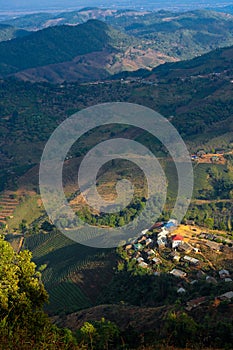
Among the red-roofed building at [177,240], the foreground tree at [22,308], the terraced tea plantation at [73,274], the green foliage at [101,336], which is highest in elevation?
the foreground tree at [22,308]

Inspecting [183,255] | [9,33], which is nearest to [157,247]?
[183,255]

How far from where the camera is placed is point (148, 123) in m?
57.6

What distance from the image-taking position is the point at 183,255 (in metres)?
25.4

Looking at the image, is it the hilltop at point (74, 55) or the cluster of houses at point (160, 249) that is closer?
the cluster of houses at point (160, 249)

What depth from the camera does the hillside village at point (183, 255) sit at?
2331 cm

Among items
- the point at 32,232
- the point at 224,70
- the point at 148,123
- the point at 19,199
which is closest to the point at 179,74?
the point at 224,70

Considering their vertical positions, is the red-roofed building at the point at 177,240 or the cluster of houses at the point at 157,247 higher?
the red-roofed building at the point at 177,240

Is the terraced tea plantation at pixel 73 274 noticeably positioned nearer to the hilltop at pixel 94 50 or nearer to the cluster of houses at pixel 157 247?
the cluster of houses at pixel 157 247

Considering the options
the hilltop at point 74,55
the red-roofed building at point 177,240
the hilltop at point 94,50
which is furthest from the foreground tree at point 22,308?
the hilltop at point 74,55

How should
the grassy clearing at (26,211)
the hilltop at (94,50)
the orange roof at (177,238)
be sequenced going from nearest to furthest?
the orange roof at (177,238) → the grassy clearing at (26,211) → the hilltop at (94,50)

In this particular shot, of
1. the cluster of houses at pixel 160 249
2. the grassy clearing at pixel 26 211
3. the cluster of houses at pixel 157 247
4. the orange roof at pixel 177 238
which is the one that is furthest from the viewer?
the grassy clearing at pixel 26 211

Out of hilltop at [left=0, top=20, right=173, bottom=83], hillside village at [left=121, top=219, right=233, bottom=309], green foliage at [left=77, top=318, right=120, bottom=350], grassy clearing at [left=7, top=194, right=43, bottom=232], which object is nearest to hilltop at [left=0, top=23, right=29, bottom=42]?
hilltop at [left=0, top=20, right=173, bottom=83]

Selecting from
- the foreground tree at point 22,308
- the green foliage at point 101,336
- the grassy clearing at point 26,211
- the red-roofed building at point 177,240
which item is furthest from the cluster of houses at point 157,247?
the grassy clearing at point 26,211

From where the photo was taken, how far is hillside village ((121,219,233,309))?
76.5ft
